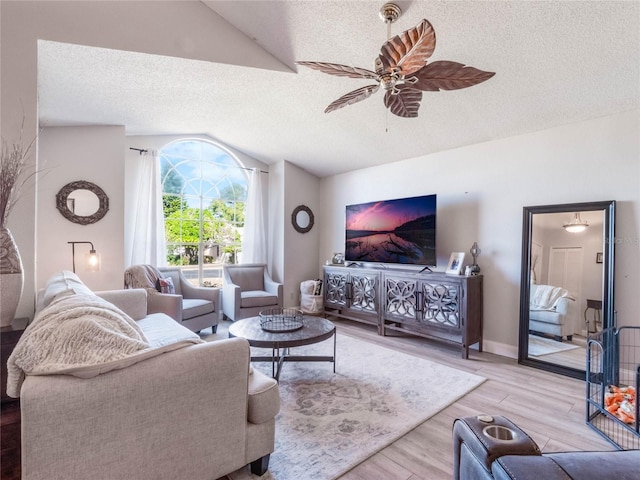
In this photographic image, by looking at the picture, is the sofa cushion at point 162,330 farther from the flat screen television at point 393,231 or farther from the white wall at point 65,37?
the flat screen television at point 393,231

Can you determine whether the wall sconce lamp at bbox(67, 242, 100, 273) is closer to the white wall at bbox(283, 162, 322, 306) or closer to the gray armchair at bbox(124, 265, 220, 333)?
the gray armchair at bbox(124, 265, 220, 333)

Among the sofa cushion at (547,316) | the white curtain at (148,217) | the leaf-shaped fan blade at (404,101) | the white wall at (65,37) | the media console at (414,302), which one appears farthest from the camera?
the white curtain at (148,217)

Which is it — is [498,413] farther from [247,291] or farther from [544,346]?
[247,291]

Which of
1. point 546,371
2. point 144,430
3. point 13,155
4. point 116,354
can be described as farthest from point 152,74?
point 546,371

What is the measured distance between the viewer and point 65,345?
1175 millimetres

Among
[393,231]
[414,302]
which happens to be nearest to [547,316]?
[414,302]

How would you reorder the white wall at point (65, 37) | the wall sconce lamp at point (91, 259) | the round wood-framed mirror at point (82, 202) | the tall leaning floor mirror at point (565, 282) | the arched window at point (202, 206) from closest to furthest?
the white wall at point (65, 37) < the tall leaning floor mirror at point (565, 282) < the wall sconce lamp at point (91, 259) < the round wood-framed mirror at point (82, 202) < the arched window at point (202, 206)

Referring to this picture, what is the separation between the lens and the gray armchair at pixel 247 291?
14.1 ft

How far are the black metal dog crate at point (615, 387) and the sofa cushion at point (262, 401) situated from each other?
2008mm

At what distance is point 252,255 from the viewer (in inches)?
205

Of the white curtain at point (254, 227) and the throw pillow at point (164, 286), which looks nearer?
the throw pillow at point (164, 286)

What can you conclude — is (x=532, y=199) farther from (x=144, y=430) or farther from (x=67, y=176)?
(x=67, y=176)

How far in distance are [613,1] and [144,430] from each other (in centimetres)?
334

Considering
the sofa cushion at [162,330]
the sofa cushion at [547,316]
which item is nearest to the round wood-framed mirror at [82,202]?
the sofa cushion at [162,330]
